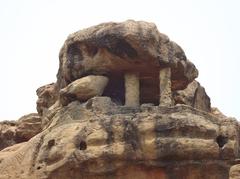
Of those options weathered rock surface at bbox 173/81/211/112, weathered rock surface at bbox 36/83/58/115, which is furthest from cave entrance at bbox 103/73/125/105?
weathered rock surface at bbox 36/83/58/115

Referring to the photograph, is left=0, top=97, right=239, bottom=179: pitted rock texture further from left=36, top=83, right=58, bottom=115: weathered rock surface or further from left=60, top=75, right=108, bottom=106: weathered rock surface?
left=36, top=83, right=58, bottom=115: weathered rock surface

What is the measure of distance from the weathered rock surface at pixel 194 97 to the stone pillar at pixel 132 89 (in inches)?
188

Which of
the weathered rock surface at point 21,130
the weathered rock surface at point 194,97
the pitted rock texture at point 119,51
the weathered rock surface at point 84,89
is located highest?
the pitted rock texture at point 119,51

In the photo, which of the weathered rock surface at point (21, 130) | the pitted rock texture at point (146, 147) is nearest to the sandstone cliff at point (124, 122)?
the pitted rock texture at point (146, 147)

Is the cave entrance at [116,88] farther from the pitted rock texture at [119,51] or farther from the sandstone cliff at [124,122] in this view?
the pitted rock texture at [119,51]

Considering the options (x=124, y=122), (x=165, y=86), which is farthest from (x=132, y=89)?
(x=124, y=122)

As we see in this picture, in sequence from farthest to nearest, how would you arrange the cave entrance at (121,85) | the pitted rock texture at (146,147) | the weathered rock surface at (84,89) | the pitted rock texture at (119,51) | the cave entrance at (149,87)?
1. the cave entrance at (149,87)
2. the cave entrance at (121,85)
3. the weathered rock surface at (84,89)
4. the pitted rock texture at (119,51)
5. the pitted rock texture at (146,147)

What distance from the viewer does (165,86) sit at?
679 inches

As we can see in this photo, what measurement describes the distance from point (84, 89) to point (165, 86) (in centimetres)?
212

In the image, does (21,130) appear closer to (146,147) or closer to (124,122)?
(124,122)

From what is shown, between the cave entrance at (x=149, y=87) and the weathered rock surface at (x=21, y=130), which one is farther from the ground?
the cave entrance at (x=149, y=87)

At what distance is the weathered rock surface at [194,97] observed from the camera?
2272 centimetres

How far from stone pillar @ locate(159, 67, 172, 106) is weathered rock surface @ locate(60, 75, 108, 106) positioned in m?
1.53

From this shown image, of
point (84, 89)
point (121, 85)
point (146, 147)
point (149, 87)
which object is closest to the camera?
point (146, 147)
